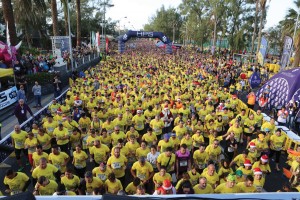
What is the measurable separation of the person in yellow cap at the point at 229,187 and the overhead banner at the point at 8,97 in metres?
11.1

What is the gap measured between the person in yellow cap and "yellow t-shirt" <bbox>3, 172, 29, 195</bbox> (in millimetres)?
4091

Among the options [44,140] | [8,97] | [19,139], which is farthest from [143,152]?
[8,97]

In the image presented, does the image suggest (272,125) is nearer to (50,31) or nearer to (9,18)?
(9,18)

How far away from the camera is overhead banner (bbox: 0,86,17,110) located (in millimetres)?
12672

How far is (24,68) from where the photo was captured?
16.7 meters

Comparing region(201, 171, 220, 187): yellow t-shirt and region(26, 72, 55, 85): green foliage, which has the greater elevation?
region(26, 72, 55, 85): green foliage

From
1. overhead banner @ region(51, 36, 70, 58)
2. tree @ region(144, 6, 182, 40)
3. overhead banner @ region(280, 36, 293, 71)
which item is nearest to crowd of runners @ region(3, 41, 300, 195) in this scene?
overhead banner @ region(51, 36, 70, 58)

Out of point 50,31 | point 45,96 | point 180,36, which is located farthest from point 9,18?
point 180,36

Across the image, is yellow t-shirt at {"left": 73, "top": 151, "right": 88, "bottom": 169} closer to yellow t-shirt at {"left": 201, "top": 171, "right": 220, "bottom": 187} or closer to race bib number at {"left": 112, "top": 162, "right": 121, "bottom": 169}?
race bib number at {"left": 112, "top": 162, "right": 121, "bottom": 169}

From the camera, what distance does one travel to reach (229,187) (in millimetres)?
5281

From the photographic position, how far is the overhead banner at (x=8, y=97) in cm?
1267

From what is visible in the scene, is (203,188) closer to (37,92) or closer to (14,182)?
(14,182)

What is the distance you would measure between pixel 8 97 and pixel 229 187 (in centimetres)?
1175

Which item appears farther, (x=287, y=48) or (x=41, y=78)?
(x=287, y=48)
